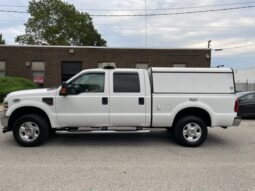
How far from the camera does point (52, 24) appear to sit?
5356 cm

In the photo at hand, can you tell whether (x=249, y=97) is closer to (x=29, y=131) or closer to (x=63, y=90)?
(x=63, y=90)

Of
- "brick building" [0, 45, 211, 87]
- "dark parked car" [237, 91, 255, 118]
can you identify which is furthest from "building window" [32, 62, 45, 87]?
"dark parked car" [237, 91, 255, 118]

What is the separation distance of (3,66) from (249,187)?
2321cm

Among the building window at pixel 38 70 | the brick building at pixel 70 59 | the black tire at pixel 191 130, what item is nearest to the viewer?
the black tire at pixel 191 130

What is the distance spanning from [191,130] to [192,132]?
0.06 meters

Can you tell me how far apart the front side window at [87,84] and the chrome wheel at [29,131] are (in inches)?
47.7

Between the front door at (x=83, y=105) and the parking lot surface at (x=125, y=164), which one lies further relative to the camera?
the front door at (x=83, y=105)

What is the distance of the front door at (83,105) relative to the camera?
781 cm

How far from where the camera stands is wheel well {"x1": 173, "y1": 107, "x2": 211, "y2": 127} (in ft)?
26.7

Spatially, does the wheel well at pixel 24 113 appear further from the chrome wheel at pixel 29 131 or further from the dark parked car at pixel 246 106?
the dark parked car at pixel 246 106

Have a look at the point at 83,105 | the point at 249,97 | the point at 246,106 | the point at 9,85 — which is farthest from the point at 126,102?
the point at 9,85

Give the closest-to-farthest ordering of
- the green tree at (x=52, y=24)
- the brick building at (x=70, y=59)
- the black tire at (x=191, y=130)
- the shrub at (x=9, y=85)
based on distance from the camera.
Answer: the black tire at (x=191, y=130) < the shrub at (x=9, y=85) < the brick building at (x=70, y=59) < the green tree at (x=52, y=24)

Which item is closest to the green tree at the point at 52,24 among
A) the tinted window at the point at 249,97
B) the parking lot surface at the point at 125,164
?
the tinted window at the point at 249,97

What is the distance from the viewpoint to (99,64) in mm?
25594
